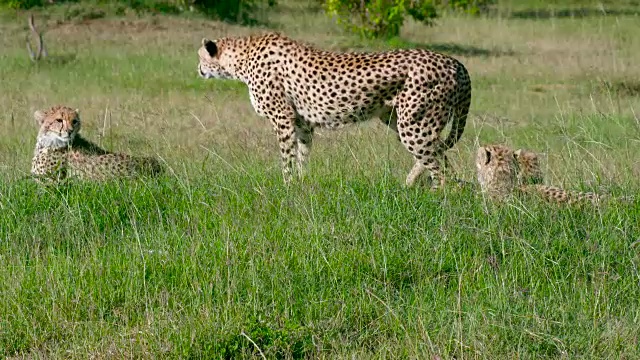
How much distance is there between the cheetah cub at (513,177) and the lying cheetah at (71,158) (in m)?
2.22

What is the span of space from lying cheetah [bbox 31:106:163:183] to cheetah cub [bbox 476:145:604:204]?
2.22 m

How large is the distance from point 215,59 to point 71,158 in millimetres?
1692

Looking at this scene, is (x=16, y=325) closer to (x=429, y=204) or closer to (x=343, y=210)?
(x=343, y=210)

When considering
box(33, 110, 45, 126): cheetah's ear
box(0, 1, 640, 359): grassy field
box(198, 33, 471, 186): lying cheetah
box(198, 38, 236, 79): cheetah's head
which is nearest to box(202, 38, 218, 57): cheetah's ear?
box(198, 38, 236, 79): cheetah's head

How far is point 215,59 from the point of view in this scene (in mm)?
8109

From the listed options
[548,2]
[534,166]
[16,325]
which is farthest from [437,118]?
[548,2]

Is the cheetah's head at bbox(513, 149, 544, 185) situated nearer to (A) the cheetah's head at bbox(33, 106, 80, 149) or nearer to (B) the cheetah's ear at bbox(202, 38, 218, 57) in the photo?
(B) the cheetah's ear at bbox(202, 38, 218, 57)

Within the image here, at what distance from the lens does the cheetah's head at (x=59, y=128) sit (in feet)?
22.9

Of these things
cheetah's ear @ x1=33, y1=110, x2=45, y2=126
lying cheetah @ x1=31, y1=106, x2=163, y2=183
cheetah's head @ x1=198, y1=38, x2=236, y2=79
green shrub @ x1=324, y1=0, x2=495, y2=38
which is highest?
cheetah's head @ x1=198, y1=38, x2=236, y2=79

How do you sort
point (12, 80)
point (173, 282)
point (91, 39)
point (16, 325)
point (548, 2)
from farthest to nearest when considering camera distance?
point (548, 2), point (91, 39), point (12, 80), point (173, 282), point (16, 325)

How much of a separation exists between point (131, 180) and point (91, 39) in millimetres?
15201

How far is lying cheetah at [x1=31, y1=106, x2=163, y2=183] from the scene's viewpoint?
6734mm

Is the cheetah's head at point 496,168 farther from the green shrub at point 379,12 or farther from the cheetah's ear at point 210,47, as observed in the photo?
the green shrub at point 379,12

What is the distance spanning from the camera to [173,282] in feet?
15.0
